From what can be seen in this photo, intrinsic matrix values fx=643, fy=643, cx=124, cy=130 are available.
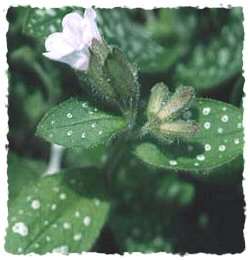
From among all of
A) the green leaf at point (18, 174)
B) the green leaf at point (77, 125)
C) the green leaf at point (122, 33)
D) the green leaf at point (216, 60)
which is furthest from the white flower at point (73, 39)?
the green leaf at point (216, 60)

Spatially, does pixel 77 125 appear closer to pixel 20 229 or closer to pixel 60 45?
pixel 60 45

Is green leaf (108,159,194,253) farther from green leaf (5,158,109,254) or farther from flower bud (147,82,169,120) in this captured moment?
flower bud (147,82,169,120)

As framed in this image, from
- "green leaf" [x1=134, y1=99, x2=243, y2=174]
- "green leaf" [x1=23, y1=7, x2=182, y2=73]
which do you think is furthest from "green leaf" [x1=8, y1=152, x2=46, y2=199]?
"green leaf" [x1=134, y1=99, x2=243, y2=174]

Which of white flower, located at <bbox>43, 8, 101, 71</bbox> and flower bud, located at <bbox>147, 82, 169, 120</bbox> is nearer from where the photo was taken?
white flower, located at <bbox>43, 8, 101, 71</bbox>

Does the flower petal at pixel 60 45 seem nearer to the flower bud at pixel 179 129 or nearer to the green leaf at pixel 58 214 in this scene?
the flower bud at pixel 179 129

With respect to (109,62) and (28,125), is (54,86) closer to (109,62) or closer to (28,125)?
(28,125)

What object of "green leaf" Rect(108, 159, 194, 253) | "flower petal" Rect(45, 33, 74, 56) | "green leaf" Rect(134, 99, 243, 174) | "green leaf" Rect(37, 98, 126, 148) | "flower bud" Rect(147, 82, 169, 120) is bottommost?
"green leaf" Rect(108, 159, 194, 253)

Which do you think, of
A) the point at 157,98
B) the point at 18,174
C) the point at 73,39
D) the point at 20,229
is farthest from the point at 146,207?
the point at 73,39

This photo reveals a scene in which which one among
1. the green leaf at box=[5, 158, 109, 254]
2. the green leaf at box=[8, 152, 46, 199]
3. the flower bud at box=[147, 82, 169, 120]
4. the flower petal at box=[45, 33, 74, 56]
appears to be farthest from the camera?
the green leaf at box=[8, 152, 46, 199]

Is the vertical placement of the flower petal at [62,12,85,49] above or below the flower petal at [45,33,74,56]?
above
